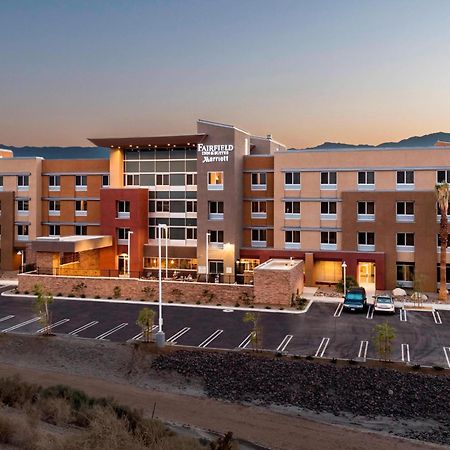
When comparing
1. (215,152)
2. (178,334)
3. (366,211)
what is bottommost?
(178,334)

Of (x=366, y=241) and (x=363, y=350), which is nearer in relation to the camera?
(x=363, y=350)

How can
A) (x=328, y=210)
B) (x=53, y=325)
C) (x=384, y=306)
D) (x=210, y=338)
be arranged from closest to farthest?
(x=210, y=338) → (x=53, y=325) → (x=384, y=306) → (x=328, y=210)

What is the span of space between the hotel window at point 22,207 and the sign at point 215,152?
21601mm

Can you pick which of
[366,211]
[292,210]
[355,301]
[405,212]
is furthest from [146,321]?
[405,212]

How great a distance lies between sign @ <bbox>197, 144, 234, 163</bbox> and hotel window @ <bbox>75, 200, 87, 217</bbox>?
15.5 m

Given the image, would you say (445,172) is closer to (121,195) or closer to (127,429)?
(121,195)

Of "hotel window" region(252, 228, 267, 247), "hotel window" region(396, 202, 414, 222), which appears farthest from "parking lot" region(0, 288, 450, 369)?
"hotel window" region(252, 228, 267, 247)

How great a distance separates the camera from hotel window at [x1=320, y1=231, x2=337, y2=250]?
4794cm

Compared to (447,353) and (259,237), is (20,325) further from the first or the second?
(447,353)

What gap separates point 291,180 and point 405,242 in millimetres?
11761

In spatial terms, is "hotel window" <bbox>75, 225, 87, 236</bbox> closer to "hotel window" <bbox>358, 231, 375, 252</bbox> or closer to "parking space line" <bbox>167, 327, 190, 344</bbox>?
"parking space line" <bbox>167, 327, 190, 344</bbox>

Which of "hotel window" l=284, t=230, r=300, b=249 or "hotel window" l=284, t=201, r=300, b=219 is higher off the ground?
"hotel window" l=284, t=201, r=300, b=219

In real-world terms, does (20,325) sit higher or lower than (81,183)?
lower

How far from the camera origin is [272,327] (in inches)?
1298
